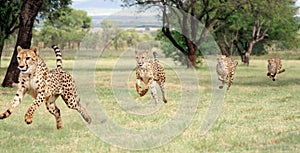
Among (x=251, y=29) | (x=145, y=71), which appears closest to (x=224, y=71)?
(x=145, y=71)

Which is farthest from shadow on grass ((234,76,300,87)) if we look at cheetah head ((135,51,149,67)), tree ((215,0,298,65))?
tree ((215,0,298,65))

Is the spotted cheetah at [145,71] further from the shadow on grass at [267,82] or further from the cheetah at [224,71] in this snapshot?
the shadow on grass at [267,82]

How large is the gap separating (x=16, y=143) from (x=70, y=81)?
5.71 ft

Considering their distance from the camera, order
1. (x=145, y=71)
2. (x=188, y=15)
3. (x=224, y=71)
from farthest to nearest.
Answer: (x=188, y=15) → (x=224, y=71) → (x=145, y=71)

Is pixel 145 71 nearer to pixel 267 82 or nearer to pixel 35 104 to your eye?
pixel 35 104

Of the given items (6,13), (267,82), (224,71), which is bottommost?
(267,82)

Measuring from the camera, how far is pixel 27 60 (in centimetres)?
959

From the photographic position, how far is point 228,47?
52.9 meters

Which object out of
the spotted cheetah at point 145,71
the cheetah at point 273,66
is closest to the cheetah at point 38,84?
the spotted cheetah at point 145,71

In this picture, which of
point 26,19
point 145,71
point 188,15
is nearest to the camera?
point 145,71

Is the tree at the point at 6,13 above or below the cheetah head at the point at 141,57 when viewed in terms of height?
above

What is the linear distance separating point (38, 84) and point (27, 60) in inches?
18.7

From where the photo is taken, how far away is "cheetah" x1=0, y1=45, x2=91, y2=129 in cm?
952

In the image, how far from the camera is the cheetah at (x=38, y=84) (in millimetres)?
9516
